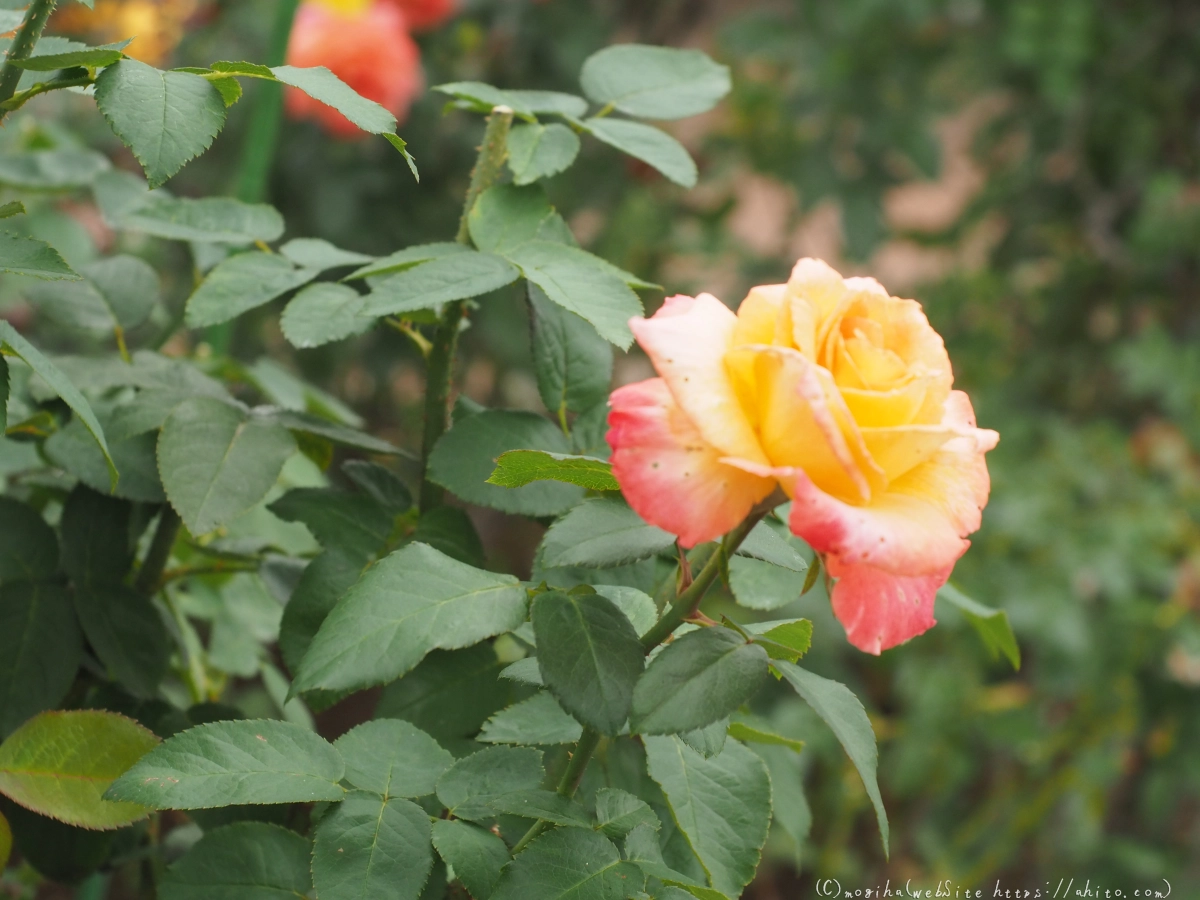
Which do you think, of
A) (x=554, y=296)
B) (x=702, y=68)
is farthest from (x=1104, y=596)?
(x=554, y=296)

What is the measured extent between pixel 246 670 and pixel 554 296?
0.30 m

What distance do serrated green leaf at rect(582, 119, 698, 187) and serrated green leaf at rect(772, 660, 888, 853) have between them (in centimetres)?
21

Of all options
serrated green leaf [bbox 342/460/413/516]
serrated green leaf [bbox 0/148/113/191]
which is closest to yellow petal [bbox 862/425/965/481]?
serrated green leaf [bbox 342/460/413/516]

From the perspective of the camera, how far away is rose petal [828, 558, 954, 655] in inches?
10.8

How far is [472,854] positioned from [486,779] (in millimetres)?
24

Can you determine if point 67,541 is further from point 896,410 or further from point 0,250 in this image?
point 896,410

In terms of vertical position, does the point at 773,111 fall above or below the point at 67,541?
below

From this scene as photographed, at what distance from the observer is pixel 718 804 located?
1.09 feet

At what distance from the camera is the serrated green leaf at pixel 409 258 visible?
0.39m

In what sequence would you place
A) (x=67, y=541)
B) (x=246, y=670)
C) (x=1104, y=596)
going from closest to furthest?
(x=67, y=541) → (x=246, y=670) → (x=1104, y=596)

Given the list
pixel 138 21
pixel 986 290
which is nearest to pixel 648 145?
pixel 986 290

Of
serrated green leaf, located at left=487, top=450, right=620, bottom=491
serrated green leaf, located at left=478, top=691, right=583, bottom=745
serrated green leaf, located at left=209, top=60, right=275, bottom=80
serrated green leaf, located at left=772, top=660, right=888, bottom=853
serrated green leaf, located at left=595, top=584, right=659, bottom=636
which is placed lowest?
serrated green leaf, located at left=478, top=691, right=583, bottom=745

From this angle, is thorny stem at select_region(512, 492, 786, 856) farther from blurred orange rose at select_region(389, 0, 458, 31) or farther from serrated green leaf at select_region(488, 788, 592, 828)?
blurred orange rose at select_region(389, 0, 458, 31)

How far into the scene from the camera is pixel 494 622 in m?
0.30
